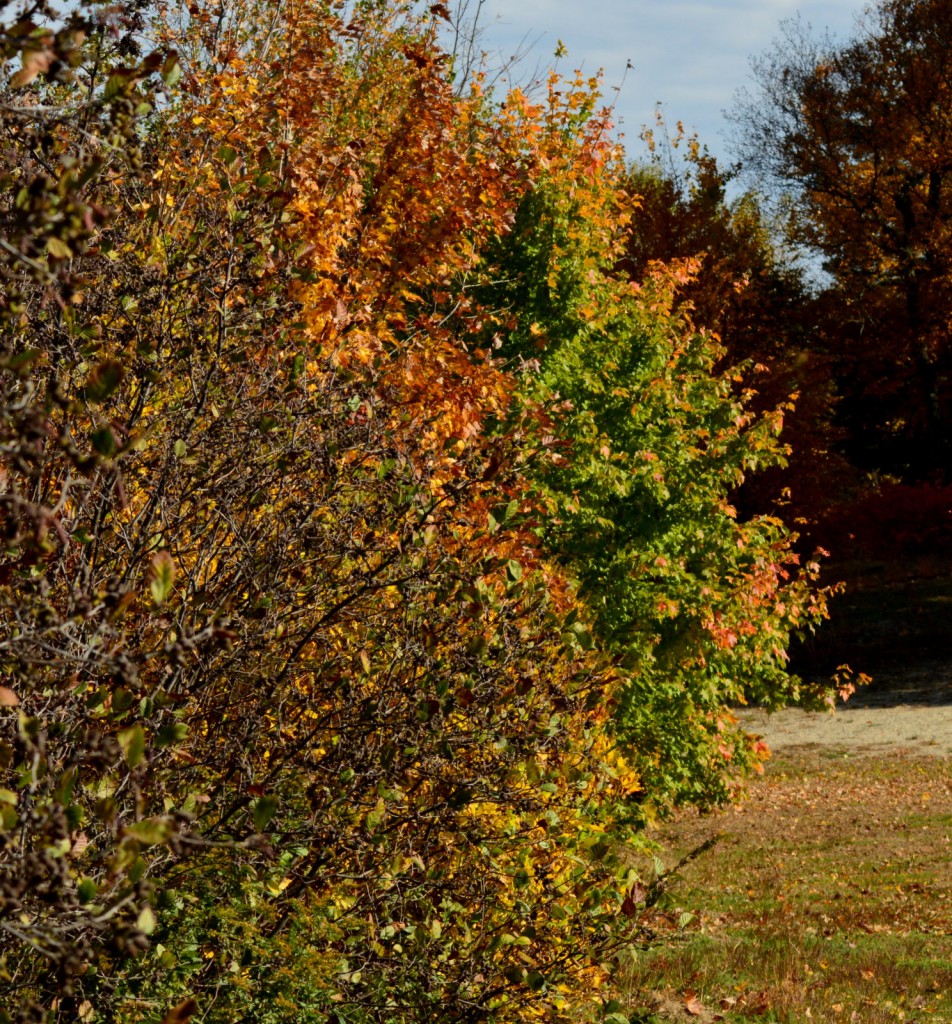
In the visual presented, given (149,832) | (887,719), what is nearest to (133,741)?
(149,832)

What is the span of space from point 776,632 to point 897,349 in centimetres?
1984

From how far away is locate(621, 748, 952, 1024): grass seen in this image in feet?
27.0

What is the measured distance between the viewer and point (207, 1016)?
393 centimetres

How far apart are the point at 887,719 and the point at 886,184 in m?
14.1

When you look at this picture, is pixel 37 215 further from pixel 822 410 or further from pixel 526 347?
pixel 822 410

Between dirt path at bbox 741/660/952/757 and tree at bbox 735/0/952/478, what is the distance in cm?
588

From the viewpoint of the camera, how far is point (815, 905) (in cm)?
1280

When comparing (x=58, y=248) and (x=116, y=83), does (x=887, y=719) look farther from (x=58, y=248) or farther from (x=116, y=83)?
(x=58, y=248)

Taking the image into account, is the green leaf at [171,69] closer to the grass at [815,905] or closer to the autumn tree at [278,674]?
the autumn tree at [278,674]

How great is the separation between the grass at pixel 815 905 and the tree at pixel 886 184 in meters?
13.0

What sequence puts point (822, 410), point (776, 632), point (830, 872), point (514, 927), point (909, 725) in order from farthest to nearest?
point (822, 410) < point (909, 725) < point (830, 872) < point (776, 632) < point (514, 927)

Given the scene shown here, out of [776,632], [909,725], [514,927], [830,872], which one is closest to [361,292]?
[514,927]

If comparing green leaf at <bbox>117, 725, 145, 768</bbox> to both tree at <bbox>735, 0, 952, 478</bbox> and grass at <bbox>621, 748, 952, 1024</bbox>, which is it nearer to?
grass at <bbox>621, 748, 952, 1024</bbox>

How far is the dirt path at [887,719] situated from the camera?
22.1 meters
